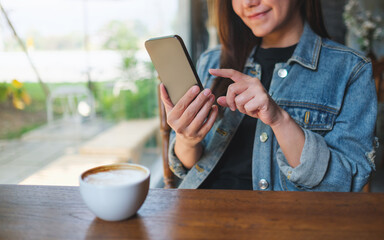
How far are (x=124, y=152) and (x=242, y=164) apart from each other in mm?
1755

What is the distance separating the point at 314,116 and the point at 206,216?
57 centimetres

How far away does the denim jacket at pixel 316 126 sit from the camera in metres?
0.84

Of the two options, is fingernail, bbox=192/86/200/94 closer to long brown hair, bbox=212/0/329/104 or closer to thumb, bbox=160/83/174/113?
thumb, bbox=160/83/174/113

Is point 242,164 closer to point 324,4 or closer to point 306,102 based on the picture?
point 306,102

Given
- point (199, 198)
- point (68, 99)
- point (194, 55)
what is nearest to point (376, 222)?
point (199, 198)

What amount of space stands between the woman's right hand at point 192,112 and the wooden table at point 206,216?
0.72ft

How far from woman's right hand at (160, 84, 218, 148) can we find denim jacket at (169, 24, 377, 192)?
0.20m

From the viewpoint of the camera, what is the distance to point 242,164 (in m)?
1.03

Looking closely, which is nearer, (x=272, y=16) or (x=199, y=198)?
(x=199, y=198)

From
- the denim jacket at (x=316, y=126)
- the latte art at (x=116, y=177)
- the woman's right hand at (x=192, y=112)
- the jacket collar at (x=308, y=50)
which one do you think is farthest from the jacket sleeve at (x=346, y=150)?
the latte art at (x=116, y=177)

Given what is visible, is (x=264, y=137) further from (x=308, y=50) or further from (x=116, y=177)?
(x=116, y=177)

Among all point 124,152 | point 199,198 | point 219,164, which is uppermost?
point 199,198

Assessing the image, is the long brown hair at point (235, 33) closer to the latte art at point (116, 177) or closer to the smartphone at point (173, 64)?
the smartphone at point (173, 64)

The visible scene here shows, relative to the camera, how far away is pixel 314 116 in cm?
97
